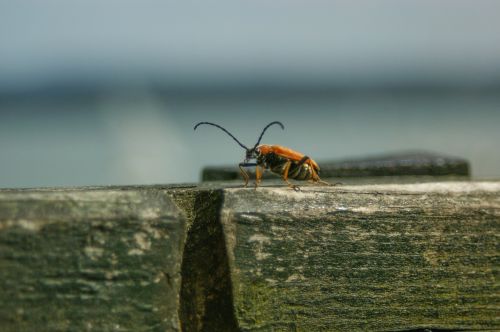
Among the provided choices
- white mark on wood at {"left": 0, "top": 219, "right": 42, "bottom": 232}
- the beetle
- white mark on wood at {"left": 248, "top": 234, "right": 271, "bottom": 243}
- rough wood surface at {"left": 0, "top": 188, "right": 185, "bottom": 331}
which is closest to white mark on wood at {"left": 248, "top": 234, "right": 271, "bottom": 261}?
Answer: white mark on wood at {"left": 248, "top": 234, "right": 271, "bottom": 243}

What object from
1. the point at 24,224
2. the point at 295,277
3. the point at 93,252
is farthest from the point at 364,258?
the point at 24,224

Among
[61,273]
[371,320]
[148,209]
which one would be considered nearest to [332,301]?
[371,320]

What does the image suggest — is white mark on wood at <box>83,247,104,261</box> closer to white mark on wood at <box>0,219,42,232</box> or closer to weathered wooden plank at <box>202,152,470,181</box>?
white mark on wood at <box>0,219,42,232</box>

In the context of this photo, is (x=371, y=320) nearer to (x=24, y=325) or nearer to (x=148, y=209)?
(x=148, y=209)

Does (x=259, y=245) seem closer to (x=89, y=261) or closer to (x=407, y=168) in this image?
(x=89, y=261)

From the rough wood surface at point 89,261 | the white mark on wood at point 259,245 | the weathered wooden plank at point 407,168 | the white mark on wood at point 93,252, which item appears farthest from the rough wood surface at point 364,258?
the weathered wooden plank at point 407,168

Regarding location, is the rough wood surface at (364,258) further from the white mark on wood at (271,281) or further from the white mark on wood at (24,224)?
the white mark on wood at (24,224)
